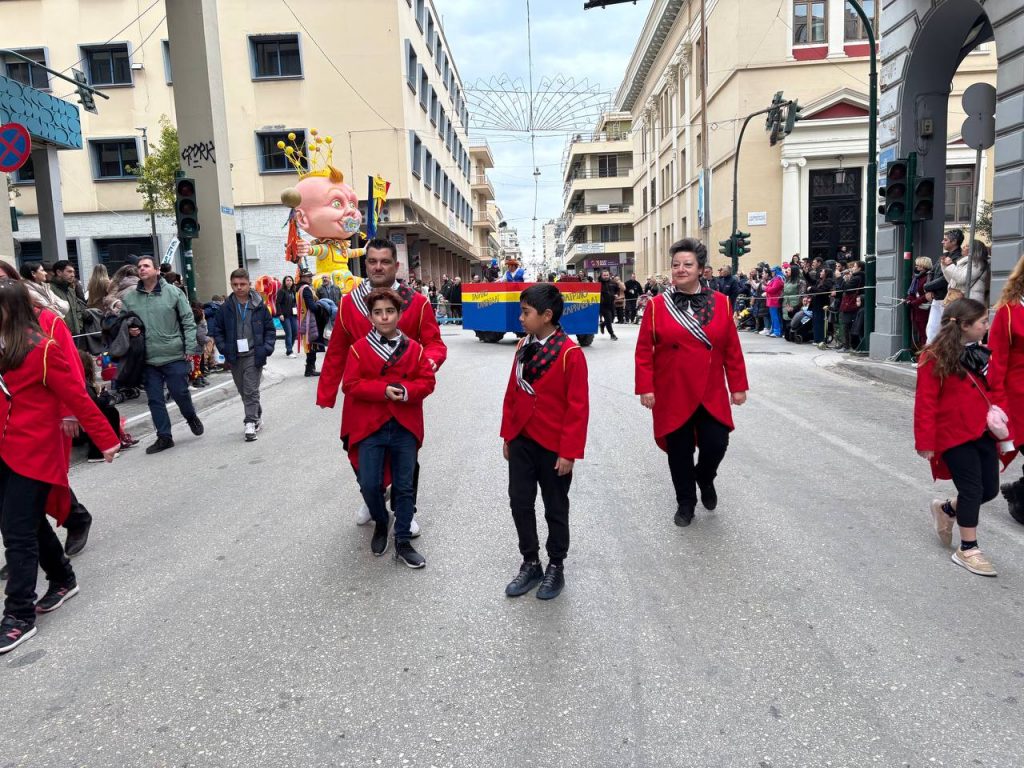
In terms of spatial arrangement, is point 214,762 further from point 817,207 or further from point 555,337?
point 817,207

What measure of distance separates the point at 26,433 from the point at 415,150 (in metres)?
27.5

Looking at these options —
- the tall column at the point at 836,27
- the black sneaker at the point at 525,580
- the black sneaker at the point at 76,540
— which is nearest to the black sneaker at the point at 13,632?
the black sneaker at the point at 76,540

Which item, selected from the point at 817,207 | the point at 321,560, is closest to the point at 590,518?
the point at 321,560

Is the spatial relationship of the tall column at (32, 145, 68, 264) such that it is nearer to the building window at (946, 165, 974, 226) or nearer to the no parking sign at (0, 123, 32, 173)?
the no parking sign at (0, 123, 32, 173)

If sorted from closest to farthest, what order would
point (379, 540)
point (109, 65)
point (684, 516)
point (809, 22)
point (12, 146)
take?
point (379, 540)
point (684, 516)
point (12, 146)
point (109, 65)
point (809, 22)

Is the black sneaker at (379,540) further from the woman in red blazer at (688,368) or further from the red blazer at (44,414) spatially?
the woman in red blazer at (688,368)

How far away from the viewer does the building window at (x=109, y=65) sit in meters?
28.1

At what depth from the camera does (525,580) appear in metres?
3.95

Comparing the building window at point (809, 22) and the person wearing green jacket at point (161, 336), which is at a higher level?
the building window at point (809, 22)

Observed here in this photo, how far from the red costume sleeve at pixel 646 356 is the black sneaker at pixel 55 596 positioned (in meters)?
3.34

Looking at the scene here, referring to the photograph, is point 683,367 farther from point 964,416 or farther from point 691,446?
point 964,416

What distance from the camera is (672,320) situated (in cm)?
488

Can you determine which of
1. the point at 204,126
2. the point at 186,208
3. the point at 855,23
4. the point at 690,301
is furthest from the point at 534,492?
the point at 855,23

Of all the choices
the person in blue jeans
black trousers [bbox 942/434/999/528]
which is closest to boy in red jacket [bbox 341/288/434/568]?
black trousers [bbox 942/434/999/528]
